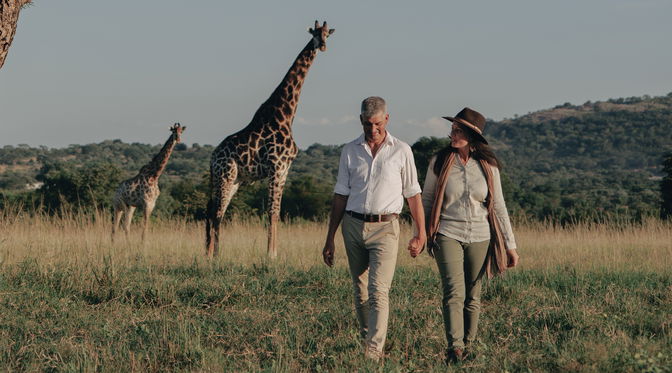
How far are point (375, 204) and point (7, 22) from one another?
19.7ft

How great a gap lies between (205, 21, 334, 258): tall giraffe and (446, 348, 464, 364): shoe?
6.66 metres

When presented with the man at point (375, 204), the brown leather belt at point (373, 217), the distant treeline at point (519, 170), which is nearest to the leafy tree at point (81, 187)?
the distant treeline at point (519, 170)

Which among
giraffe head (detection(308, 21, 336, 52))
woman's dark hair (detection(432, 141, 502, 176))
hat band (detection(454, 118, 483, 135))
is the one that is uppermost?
giraffe head (detection(308, 21, 336, 52))

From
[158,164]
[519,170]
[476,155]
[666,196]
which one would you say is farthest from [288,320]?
[519,170]

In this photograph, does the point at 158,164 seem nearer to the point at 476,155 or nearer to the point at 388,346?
the point at 388,346

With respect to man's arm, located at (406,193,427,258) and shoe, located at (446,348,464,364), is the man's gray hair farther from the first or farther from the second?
shoe, located at (446,348,464,364)

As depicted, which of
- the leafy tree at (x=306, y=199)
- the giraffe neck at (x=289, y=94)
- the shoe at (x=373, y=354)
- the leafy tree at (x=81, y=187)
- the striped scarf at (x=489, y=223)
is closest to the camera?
the shoe at (x=373, y=354)

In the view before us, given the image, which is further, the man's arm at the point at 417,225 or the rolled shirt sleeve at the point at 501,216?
the rolled shirt sleeve at the point at 501,216

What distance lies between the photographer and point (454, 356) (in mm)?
6262

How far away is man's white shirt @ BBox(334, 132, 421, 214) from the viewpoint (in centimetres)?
614

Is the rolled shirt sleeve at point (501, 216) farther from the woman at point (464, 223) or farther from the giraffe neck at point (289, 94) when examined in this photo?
the giraffe neck at point (289, 94)

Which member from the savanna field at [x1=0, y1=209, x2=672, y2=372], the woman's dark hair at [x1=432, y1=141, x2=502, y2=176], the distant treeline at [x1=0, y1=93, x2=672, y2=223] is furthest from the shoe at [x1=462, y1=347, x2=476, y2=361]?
the distant treeline at [x1=0, y1=93, x2=672, y2=223]

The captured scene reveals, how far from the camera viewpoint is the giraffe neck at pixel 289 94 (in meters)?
13.1

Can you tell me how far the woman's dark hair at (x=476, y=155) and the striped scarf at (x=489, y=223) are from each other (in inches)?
1.5
